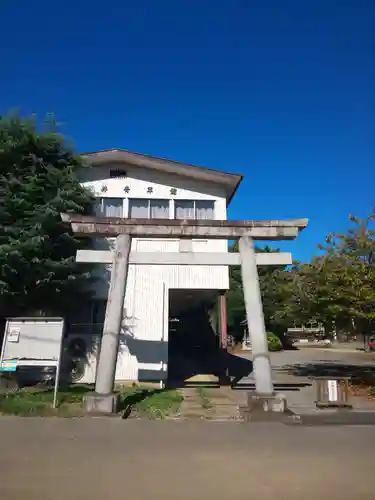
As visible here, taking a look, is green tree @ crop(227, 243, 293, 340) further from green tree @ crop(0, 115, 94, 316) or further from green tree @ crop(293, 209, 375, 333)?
green tree @ crop(0, 115, 94, 316)

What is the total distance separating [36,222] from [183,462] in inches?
331

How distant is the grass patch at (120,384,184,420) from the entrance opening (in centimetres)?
565

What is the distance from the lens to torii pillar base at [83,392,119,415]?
8438 millimetres

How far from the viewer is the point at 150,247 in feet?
45.3

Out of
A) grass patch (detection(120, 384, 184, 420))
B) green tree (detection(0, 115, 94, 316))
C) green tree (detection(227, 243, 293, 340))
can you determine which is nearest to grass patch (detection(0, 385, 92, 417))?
grass patch (detection(120, 384, 184, 420))

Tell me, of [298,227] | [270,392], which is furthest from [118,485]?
[298,227]

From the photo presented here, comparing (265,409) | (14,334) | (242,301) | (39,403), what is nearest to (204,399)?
(265,409)

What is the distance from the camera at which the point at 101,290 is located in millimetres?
13547

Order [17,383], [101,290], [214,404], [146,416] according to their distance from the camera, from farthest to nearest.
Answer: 1. [101,290]
2. [17,383]
3. [214,404]
4. [146,416]

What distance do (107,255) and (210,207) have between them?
5.80 m

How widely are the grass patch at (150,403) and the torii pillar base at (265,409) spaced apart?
1.72 m

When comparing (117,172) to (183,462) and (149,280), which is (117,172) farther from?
(183,462)

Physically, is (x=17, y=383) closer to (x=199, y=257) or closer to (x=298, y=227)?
(x=199, y=257)

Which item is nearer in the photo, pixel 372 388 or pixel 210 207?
pixel 372 388
